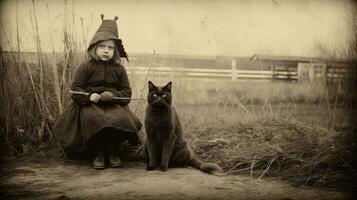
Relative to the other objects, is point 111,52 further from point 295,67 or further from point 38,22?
point 295,67

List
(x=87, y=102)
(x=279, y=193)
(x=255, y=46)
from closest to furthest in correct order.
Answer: (x=279, y=193) < (x=87, y=102) < (x=255, y=46)

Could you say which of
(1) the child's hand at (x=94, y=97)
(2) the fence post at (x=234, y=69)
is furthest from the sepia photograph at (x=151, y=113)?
(2) the fence post at (x=234, y=69)

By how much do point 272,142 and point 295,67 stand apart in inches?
198

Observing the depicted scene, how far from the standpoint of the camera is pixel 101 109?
11.7ft

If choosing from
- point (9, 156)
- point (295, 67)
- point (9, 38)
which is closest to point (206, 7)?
point (9, 38)

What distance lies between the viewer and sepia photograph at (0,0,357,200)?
10.1 ft

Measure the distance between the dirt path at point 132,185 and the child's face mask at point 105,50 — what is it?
3.62ft

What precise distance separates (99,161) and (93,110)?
1.65 ft

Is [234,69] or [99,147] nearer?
[99,147]

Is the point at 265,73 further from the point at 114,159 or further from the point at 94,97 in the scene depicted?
the point at 94,97

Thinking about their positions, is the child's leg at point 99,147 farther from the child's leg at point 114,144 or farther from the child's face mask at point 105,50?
the child's face mask at point 105,50

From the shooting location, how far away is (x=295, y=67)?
875 cm

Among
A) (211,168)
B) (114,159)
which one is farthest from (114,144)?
(211,168)

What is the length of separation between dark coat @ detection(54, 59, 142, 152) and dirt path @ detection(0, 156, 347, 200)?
32cm
